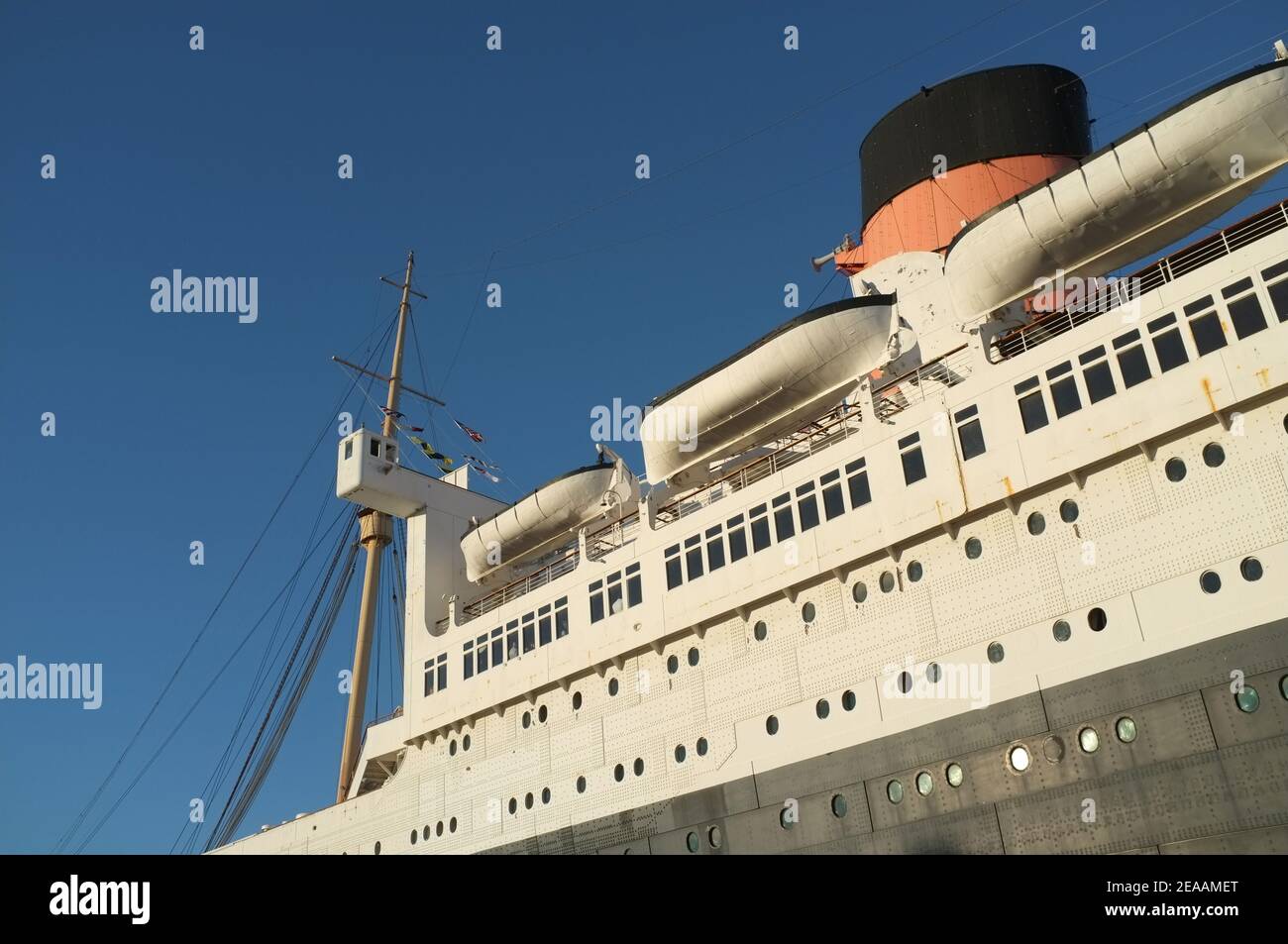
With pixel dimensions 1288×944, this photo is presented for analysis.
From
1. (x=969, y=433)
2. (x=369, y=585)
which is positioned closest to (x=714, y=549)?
(x=969, y=433)

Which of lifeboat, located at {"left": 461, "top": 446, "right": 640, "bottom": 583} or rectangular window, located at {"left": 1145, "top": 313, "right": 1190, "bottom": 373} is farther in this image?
lifeboat, located at {"left": 461, "top": 446, "right": 640, "bottom": 583}

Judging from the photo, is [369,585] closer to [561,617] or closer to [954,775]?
[561,617]

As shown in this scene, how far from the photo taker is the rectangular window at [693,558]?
65.6 ft

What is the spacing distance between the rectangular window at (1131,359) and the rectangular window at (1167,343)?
0.18m

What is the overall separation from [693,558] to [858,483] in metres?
3.70

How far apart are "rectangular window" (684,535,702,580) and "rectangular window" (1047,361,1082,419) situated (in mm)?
6967

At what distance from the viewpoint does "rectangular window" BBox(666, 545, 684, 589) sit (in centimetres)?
2028

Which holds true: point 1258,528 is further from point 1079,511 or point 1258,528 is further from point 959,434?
point 959,434

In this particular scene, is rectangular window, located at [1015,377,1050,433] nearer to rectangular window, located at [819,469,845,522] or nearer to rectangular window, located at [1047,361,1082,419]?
rectangular window, located at [1047,361,1082,419]

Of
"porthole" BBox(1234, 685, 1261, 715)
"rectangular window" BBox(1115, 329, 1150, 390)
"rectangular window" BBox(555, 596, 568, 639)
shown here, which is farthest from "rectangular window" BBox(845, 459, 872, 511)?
"rectangular window" BBox(555, 596, 568, 639)

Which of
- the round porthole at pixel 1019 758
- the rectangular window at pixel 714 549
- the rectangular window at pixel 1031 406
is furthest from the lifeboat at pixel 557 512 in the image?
the round porthole at pixel 1019 758

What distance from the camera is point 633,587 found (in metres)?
21.1

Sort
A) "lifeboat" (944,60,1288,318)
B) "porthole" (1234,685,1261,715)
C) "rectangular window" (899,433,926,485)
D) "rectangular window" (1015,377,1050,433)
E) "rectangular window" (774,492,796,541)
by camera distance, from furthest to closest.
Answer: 1. "rectangular window" (774,492,796,541)
2. "rectangular window" (899,433,926,485)
3. "rectangular window" (1015,377,1050,433)
4. "lifeboat" (944,60,1288,318)
5. "porthole" (1234,685,1261,715)
